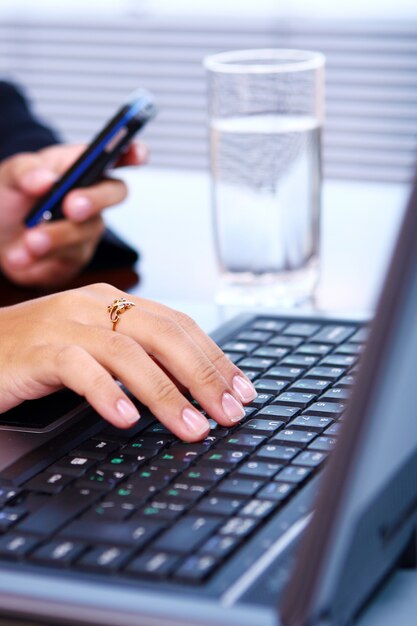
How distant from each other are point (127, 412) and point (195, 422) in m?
0.04

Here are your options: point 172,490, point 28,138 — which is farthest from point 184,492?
point 28,138

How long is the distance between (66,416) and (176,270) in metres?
0.46

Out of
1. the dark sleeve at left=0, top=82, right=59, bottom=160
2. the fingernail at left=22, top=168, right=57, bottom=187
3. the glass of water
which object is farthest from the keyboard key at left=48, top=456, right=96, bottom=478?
the dark sleeve at left=0, top=82, right=59, bottom=160

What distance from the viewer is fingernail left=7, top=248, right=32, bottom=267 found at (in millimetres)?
1135

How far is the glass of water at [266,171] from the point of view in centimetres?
103

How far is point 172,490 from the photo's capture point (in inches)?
23.6

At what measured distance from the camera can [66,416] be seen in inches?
28.6

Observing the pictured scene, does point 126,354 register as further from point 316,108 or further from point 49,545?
point 316,108

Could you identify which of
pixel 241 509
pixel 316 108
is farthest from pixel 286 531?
pixel 316 108

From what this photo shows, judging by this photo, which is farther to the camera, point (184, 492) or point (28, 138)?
point (28, 138)

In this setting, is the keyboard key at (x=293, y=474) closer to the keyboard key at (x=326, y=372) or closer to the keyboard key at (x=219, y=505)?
the keyboard key at (x=219, y=505)

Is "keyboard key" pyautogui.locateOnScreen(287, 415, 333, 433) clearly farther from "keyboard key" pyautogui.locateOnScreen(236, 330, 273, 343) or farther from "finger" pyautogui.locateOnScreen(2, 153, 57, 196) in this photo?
"finger" pyautogui.locateOnScreen(2, 153, 57, 196)

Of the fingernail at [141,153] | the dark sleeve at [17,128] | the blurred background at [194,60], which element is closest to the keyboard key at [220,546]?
the fingernail at [141,153]

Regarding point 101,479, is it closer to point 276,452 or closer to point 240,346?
point 276,452
